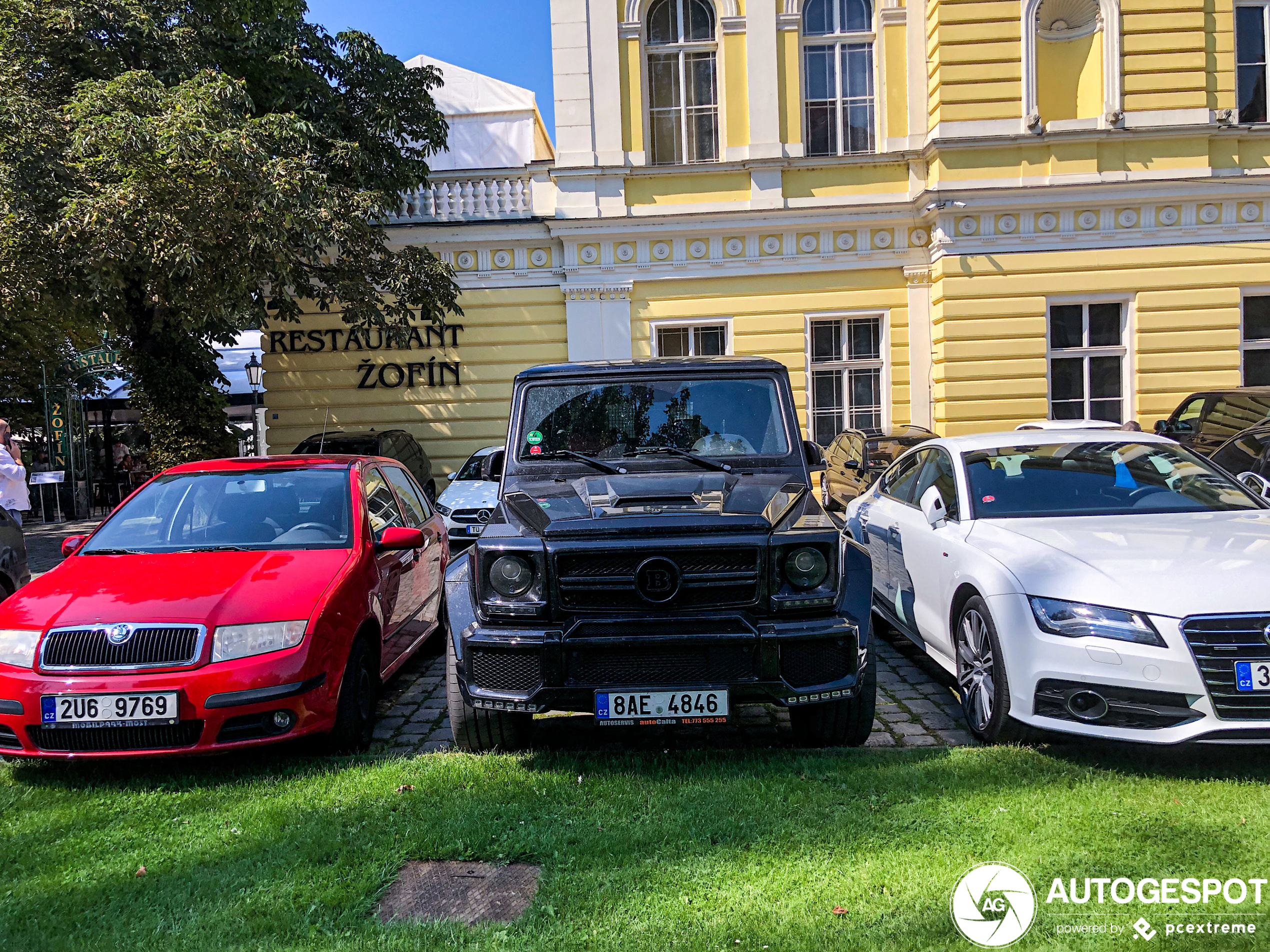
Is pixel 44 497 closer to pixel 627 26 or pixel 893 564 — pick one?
pixel 627 26

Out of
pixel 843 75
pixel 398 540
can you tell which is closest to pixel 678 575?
pixel 398 540

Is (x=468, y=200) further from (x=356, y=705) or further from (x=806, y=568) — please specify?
(x=806, y=568)

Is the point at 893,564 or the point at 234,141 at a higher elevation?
the point at 234,141

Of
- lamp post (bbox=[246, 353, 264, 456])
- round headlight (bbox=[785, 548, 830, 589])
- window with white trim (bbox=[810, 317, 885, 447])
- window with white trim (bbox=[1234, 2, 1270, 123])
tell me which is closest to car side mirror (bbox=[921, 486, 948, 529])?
round headlight (bbox=[785, 548, 830, 589])

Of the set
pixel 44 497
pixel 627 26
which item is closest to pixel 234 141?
pixel 627 26

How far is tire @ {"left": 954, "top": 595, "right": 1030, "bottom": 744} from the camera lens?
14.0 feet

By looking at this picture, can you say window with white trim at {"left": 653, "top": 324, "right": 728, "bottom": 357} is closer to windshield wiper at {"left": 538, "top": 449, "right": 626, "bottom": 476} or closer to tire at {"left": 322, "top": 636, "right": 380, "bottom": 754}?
windshield wiper at {"left": 538, "top": 449, "right": 626, "bottom": 476}

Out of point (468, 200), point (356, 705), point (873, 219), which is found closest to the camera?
point (356, 705)

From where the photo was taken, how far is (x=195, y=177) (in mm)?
9688

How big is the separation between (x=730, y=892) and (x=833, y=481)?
28.6 feet

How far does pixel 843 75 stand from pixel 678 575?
45.1ft

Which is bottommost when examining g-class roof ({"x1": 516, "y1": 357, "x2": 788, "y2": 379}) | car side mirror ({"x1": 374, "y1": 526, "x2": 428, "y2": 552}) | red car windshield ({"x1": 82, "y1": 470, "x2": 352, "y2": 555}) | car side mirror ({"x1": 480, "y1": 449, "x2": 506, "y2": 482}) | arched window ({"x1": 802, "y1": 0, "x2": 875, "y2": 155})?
car side mirror ({"x1": 374, "y1": 526, "x2": 428, "y2": 552})

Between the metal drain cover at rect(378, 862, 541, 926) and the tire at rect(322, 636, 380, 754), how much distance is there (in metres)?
1.30

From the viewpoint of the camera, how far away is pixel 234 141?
9.60 metres
